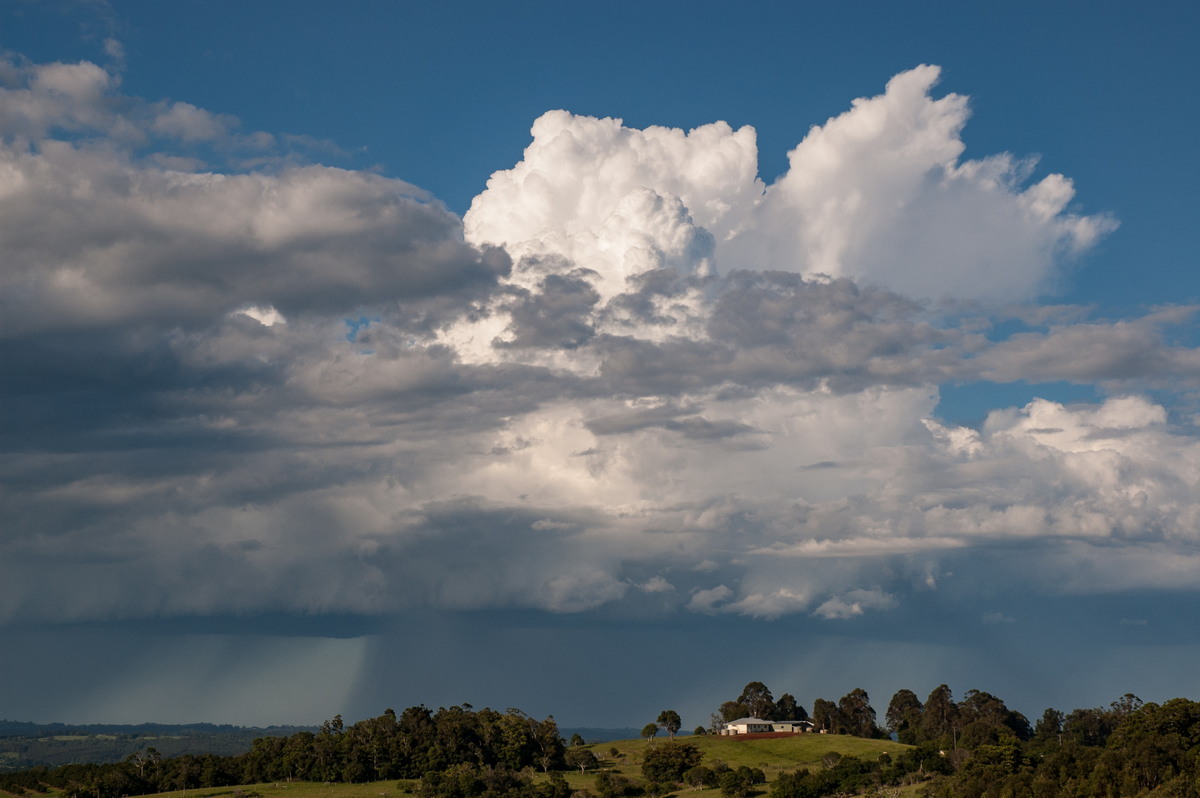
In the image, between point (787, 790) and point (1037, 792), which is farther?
point (787, 790)

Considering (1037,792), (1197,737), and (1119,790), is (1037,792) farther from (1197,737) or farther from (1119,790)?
(1197,737)

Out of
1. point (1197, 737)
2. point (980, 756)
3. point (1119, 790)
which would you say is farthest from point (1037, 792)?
point (1197, 737)

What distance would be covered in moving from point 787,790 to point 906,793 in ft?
68.0

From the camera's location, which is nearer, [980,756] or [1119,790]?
[1119,790]

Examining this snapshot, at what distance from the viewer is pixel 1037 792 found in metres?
160

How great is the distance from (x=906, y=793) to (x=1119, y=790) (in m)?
46.0

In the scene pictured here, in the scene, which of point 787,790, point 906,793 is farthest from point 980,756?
point 787,790

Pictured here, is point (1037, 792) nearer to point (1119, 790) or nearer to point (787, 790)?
point (1119, 790)

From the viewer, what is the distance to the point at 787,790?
198125mm

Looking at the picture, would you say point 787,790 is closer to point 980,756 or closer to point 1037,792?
point 980,756

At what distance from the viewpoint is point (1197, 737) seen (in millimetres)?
193375

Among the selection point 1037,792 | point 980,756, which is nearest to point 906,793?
point 980,756

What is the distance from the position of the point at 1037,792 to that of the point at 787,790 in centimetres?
4938

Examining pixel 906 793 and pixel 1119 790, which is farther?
pixel 906 793
